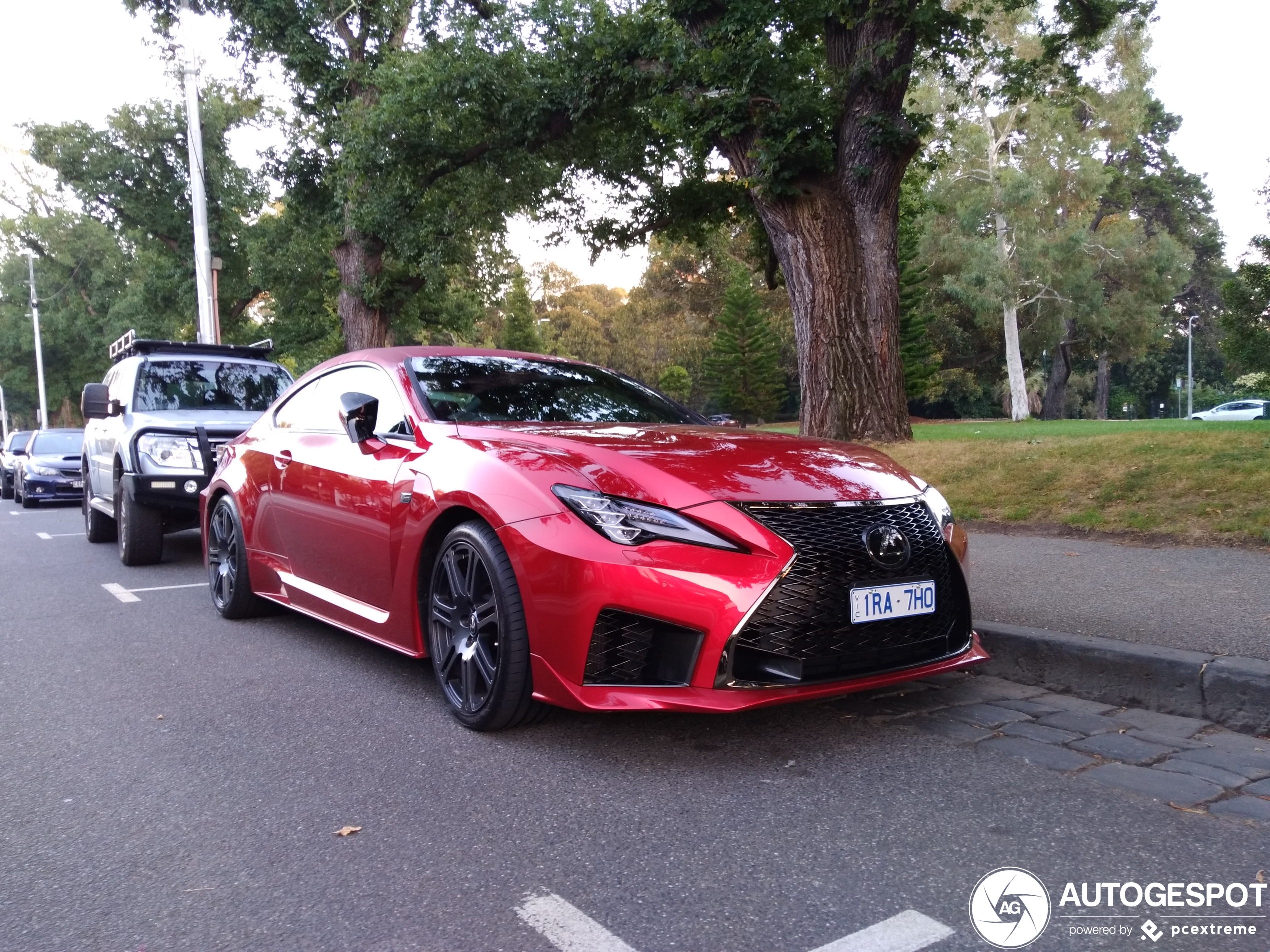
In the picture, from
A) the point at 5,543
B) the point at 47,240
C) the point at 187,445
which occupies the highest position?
the point at 47,240

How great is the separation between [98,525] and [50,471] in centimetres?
871

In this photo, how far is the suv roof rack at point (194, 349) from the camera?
401 inches

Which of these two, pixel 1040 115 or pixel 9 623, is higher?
pixel 1040 115

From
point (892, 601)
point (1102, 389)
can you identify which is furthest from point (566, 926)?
point (1102, 389)

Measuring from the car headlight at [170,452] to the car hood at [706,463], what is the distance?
512 cm

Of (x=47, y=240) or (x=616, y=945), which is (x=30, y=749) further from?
(x=47, y=240)

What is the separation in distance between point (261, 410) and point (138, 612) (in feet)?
11.1

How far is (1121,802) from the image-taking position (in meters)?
3.20

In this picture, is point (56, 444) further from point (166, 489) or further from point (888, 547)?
point (888, 547)

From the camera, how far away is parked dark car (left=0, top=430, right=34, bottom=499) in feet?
70.7

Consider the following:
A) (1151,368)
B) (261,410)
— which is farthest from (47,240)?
(1151,368)

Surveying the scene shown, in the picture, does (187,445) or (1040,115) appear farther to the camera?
(1040,115)

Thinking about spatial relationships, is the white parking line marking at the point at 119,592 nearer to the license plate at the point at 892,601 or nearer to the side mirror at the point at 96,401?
the side mirror at the point at 96,401

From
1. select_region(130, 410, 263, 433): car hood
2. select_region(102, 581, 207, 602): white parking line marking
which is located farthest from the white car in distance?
select_region(102, 581, 207, 602): white parking line marking
